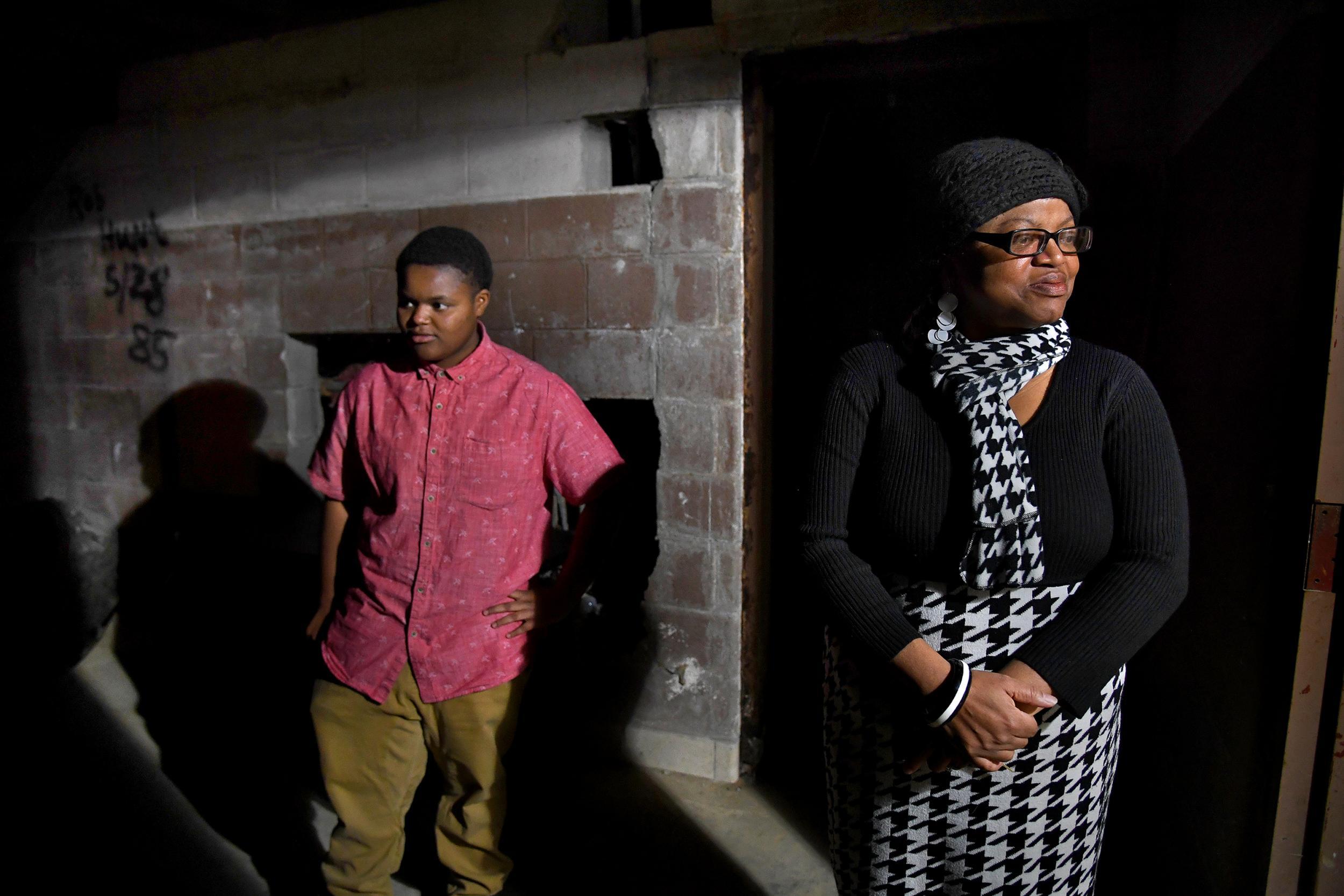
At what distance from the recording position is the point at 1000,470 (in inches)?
48.2

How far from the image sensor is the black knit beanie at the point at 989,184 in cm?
124

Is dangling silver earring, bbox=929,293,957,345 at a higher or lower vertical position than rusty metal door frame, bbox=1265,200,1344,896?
higher

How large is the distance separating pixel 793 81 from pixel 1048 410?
1.77m

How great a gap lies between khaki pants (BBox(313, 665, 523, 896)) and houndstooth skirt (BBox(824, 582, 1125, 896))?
0.98m

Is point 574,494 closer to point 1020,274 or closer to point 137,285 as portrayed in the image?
point 1020,274

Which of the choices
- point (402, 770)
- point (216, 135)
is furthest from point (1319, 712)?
point (216, 135)

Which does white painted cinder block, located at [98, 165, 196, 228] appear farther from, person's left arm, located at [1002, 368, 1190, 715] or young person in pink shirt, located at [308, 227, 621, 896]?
person's left arm, located at [1002, 368, 1190, 715]

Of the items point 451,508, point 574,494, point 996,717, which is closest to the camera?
point 996,717

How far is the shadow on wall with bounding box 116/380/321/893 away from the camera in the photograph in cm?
304

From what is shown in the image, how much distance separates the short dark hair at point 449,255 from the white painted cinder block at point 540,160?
79 centimetres

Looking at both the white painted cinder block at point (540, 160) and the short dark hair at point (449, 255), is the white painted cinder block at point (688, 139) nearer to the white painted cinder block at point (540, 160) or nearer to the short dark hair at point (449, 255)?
the white painted cinder block at point (540, 160)

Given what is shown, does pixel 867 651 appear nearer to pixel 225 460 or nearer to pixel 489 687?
pixel 489 687

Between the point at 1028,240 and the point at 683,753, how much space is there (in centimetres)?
218

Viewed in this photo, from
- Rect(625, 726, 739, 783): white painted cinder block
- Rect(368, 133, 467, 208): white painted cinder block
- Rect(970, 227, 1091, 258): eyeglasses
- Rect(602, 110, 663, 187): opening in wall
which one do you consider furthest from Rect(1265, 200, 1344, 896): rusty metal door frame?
Rect(368, 133, 467, 208): white painted cinder block
